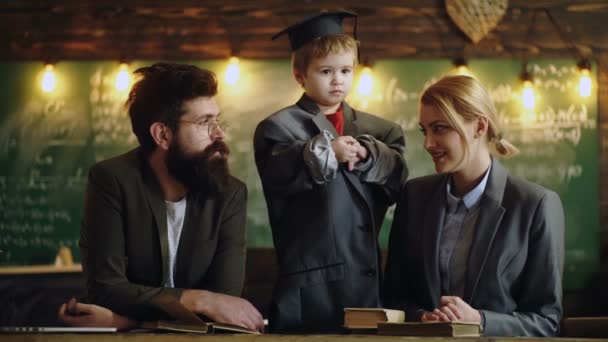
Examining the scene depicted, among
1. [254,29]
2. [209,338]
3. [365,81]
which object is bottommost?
[209,338]

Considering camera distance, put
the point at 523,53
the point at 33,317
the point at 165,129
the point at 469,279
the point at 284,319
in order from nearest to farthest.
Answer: the point at 469,279 → the point at 284,319 → the point at 165,129 → the point at 33,317 → the point at 523,53

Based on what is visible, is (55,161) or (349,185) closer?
(349,185)

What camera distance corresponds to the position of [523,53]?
571cm

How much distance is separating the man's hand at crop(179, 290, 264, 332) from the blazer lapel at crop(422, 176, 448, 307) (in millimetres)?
518

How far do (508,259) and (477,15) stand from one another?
3251 millimetres

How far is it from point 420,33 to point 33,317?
9.57 ft

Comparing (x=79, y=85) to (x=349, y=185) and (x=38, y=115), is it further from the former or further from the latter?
(x=349, y=185)

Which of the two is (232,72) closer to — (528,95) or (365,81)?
(365,81)

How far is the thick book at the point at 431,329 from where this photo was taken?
2.17 m

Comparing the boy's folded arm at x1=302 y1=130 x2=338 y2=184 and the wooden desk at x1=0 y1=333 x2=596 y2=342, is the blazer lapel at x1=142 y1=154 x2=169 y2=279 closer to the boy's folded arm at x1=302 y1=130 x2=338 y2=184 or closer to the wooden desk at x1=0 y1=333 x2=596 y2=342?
the boy's folded arm at x1=302 y1=130 x2=338 y2=184

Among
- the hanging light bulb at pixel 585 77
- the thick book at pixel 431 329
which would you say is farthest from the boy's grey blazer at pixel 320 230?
the hanging light bulb at pixel 585 77

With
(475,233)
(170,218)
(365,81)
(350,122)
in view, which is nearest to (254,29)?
(365,81)

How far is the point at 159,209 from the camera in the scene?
2.95m

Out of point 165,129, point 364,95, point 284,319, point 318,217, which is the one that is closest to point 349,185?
point 318,217
